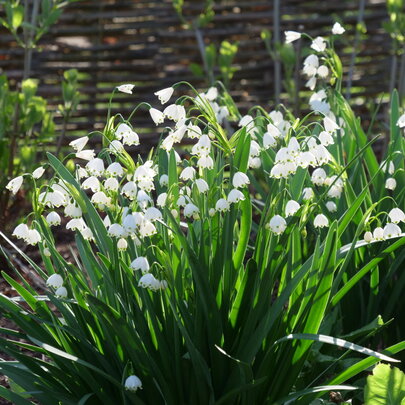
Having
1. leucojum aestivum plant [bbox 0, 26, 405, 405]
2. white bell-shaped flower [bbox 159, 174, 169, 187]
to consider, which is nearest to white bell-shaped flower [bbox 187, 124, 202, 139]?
leucojum aestivum plant [bbox 0, 26, 405, 405]

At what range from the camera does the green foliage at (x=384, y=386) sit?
2189 millimetres

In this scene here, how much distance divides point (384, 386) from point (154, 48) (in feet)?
13.9

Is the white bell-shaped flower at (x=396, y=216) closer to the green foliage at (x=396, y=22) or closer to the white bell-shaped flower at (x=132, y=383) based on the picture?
the white bell-shaped flower at (x=132, y=383)

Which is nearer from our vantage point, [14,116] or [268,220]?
Result: [268,220]

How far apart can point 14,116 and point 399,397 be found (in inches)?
105

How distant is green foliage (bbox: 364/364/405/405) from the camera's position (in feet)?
7.18

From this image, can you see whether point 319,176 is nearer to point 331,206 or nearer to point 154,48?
point 331,206

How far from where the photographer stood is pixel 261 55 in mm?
6137

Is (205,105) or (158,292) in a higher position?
(205,105)

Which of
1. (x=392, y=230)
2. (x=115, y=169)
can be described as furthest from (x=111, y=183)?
(x=392, y=230)

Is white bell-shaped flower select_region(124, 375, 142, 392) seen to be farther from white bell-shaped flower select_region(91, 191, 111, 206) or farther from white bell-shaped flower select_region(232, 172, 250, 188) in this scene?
white bell-shaped flower select_region(232, 172, 250, 188)

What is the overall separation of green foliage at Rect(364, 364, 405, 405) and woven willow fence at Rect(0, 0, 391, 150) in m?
3.88

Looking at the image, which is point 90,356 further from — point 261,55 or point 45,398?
point 261,55

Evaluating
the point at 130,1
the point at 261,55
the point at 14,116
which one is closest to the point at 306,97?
the point at 261,55
